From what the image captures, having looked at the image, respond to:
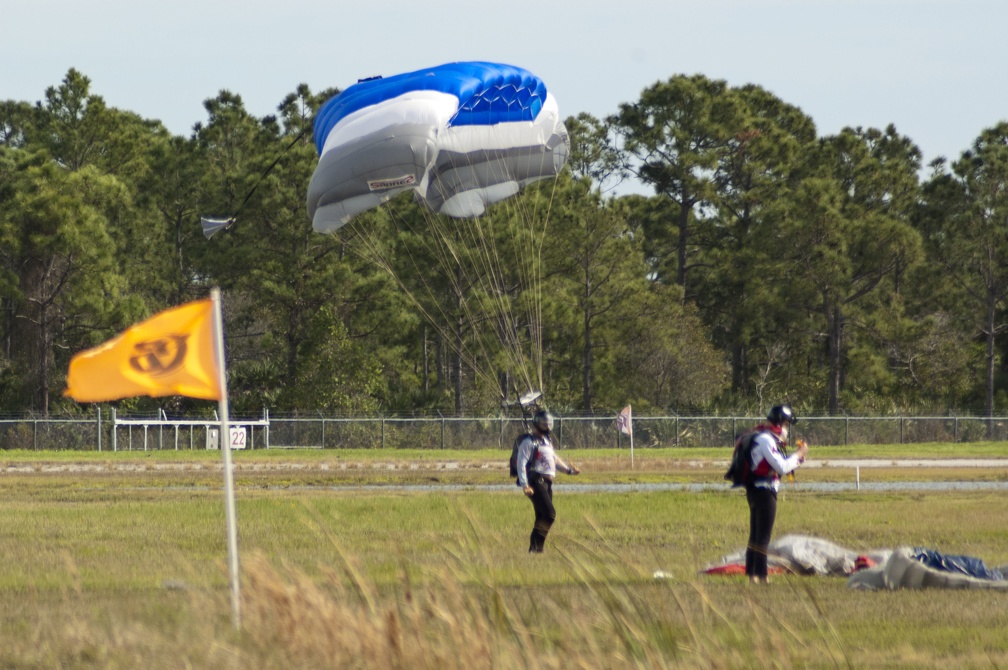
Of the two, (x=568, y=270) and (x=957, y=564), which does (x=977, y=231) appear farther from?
(x=957, y=564)

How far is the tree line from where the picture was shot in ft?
165

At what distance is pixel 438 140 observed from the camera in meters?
19.3

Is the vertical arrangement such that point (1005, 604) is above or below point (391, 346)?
below

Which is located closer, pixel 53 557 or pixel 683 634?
pixel 683 634

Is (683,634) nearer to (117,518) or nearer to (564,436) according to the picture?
(117,518)

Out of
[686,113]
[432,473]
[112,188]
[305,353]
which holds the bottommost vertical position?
[432,473]

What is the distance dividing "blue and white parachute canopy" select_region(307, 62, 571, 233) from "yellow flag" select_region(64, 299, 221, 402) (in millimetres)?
10072

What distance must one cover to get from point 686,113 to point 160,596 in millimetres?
51826

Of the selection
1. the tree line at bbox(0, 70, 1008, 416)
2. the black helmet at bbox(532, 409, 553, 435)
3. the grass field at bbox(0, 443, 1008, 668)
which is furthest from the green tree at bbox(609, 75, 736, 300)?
the black helmet at bbox(532, 409, 553, 435)

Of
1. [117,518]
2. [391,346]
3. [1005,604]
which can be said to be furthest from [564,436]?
[1005,604]

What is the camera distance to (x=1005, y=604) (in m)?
10.8

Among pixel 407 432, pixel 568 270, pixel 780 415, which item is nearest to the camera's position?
pixel 780 415

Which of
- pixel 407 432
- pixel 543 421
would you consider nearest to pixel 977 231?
pixel 407 432

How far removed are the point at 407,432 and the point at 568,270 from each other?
8.71 m
